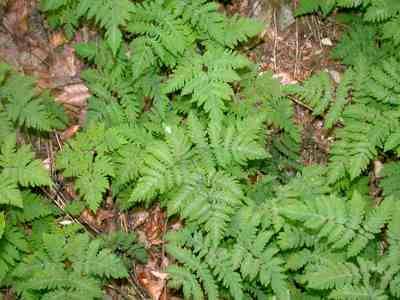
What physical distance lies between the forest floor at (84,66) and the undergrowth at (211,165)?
201 millimetres

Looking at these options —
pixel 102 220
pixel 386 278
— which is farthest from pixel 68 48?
pixel 386 278

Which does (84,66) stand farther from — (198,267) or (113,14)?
(198,267)

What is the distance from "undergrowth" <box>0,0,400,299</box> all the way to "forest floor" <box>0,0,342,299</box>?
0.20 m

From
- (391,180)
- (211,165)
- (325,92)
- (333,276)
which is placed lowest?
(333,276)

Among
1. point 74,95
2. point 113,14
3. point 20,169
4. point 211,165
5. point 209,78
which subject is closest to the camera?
point 113,14

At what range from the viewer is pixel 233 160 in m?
4.96

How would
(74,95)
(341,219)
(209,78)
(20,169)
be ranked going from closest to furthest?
(341,219)
(20,169)
(209,78)
(74,95)

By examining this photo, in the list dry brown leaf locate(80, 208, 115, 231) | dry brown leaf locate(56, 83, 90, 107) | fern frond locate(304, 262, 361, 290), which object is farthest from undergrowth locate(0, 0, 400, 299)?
dry brown leaf locate(56, 83, 90, 107)

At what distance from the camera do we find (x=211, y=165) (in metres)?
4.73

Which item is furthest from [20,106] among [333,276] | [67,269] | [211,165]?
[333,276]

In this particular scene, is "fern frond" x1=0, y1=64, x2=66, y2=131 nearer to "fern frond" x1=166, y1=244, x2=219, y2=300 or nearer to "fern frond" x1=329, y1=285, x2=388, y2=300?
"fern frond" x1=166, y1=244, x2=219, y2=300

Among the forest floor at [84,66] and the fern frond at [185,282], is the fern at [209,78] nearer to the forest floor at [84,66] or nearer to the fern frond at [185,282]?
the forest floor at [84,66]

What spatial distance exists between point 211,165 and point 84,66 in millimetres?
2243

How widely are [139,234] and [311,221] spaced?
6.72 ft
